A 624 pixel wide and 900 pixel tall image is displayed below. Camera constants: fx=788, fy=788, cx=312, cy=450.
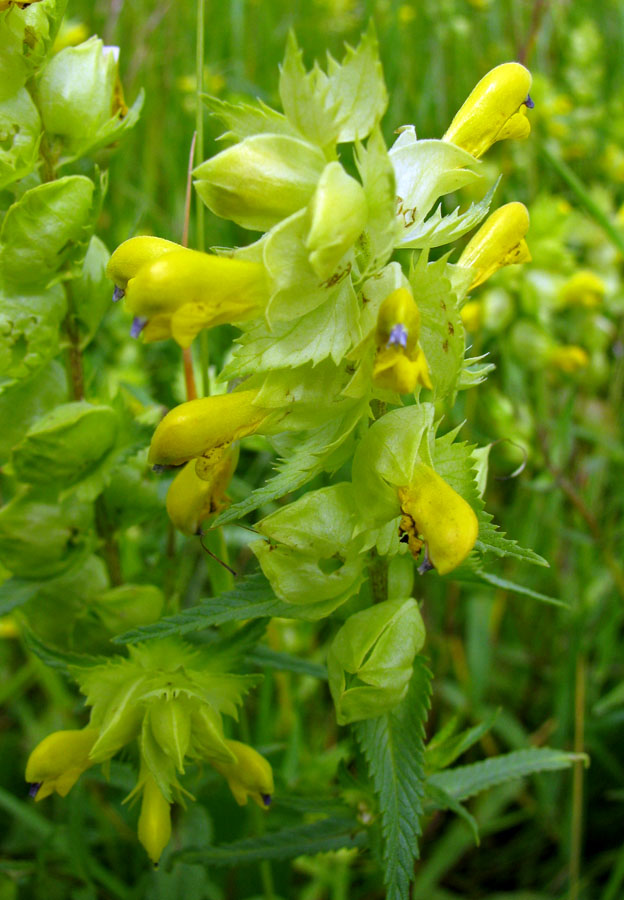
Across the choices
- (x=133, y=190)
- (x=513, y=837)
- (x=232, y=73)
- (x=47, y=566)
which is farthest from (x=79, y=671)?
(x=232, y=73)

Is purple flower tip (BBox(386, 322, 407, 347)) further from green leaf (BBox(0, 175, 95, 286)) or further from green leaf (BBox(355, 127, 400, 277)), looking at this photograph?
green leaf (BBox(0, 175, 95, 286))

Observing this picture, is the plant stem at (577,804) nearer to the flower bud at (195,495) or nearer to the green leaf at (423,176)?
the flower bud at (195,495)

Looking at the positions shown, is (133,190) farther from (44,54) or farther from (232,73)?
(44,54)

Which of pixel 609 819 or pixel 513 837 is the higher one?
pixel 609 819

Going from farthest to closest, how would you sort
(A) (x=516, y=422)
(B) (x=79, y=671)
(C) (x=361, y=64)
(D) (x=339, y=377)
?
(A) (x=516, y=422) < (B) (x=79, y=671) < (D) (x=339, y=377) < (C) (x=361, y=64)

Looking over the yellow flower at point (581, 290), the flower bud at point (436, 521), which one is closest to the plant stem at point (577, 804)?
the flower bud at point (436, 521)

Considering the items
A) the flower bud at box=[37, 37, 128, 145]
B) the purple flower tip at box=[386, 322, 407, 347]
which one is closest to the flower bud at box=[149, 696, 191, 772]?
the purple flower tip at box=[386, 322, 407, 347]

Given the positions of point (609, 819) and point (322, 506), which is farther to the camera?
point (609, 819)

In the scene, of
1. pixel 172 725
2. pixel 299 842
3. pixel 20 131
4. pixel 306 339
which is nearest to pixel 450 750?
pixel 299 842
